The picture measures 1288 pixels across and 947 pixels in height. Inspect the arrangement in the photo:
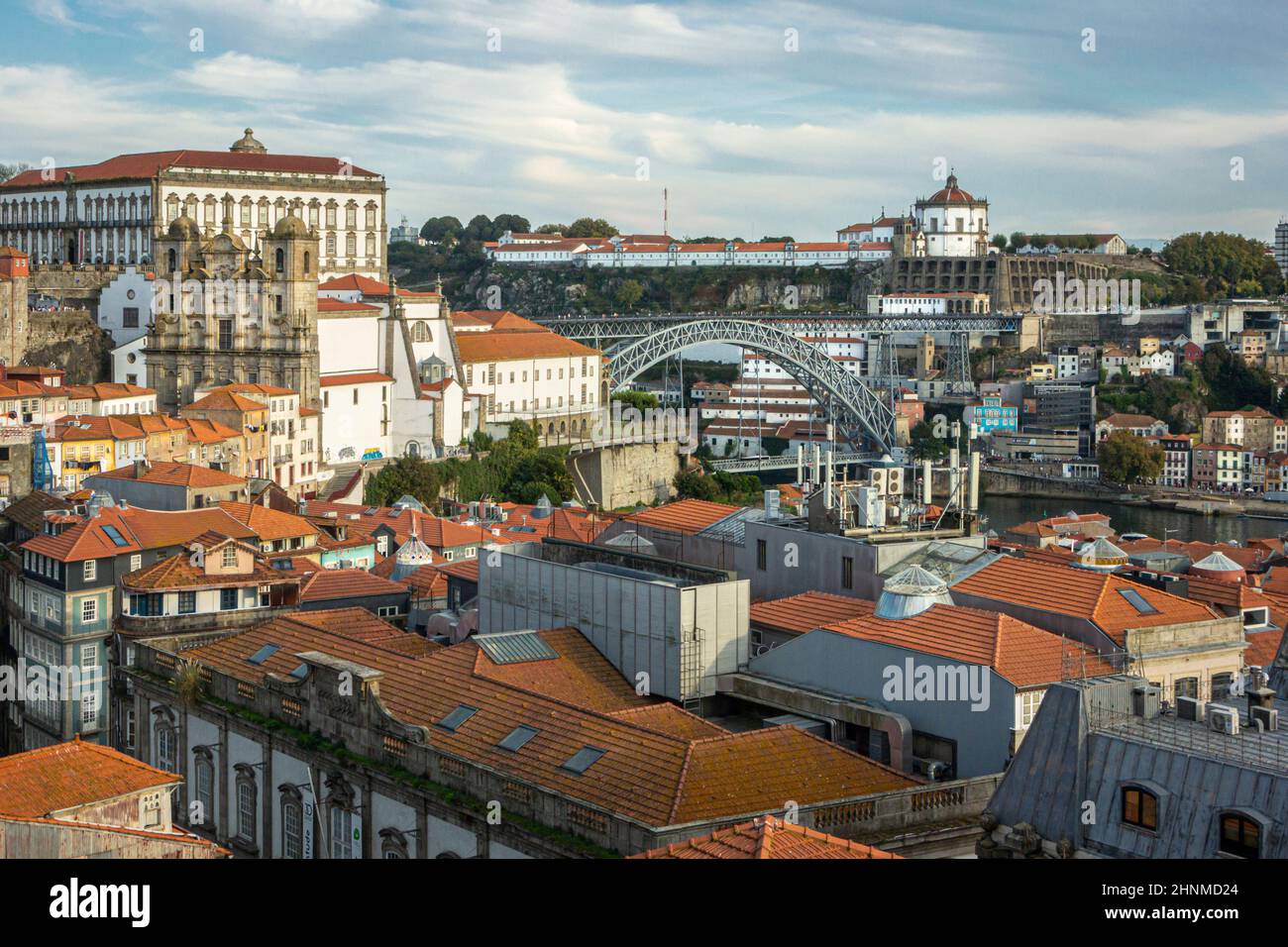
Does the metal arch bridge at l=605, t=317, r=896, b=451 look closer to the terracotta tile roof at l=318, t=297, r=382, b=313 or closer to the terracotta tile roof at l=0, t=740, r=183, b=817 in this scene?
the terracotta tile roof at l=318, t=297, r=382, b=313

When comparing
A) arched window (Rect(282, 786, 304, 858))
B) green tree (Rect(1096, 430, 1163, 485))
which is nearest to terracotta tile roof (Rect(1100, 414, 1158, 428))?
green tree (Rect(1096, 430, 1163, 485))

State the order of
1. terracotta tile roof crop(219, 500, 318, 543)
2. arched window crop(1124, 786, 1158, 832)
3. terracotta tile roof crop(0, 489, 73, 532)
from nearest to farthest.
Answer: arched window crop(1124, 786, 1158, 832)
terracotta tile roof crop(219, 500, 318, 543)
terracotta tile roof crop(0, 489, 73, 532)

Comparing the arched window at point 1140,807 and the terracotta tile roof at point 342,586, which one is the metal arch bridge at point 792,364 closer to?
the terracotta tile roof at point 342,586

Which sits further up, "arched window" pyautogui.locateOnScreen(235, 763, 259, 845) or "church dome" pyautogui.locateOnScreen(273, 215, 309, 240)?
"church dome" pyautogui.locateOnScreen(273, 215, 309, 240)

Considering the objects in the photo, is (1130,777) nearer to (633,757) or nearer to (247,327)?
(633,757)
